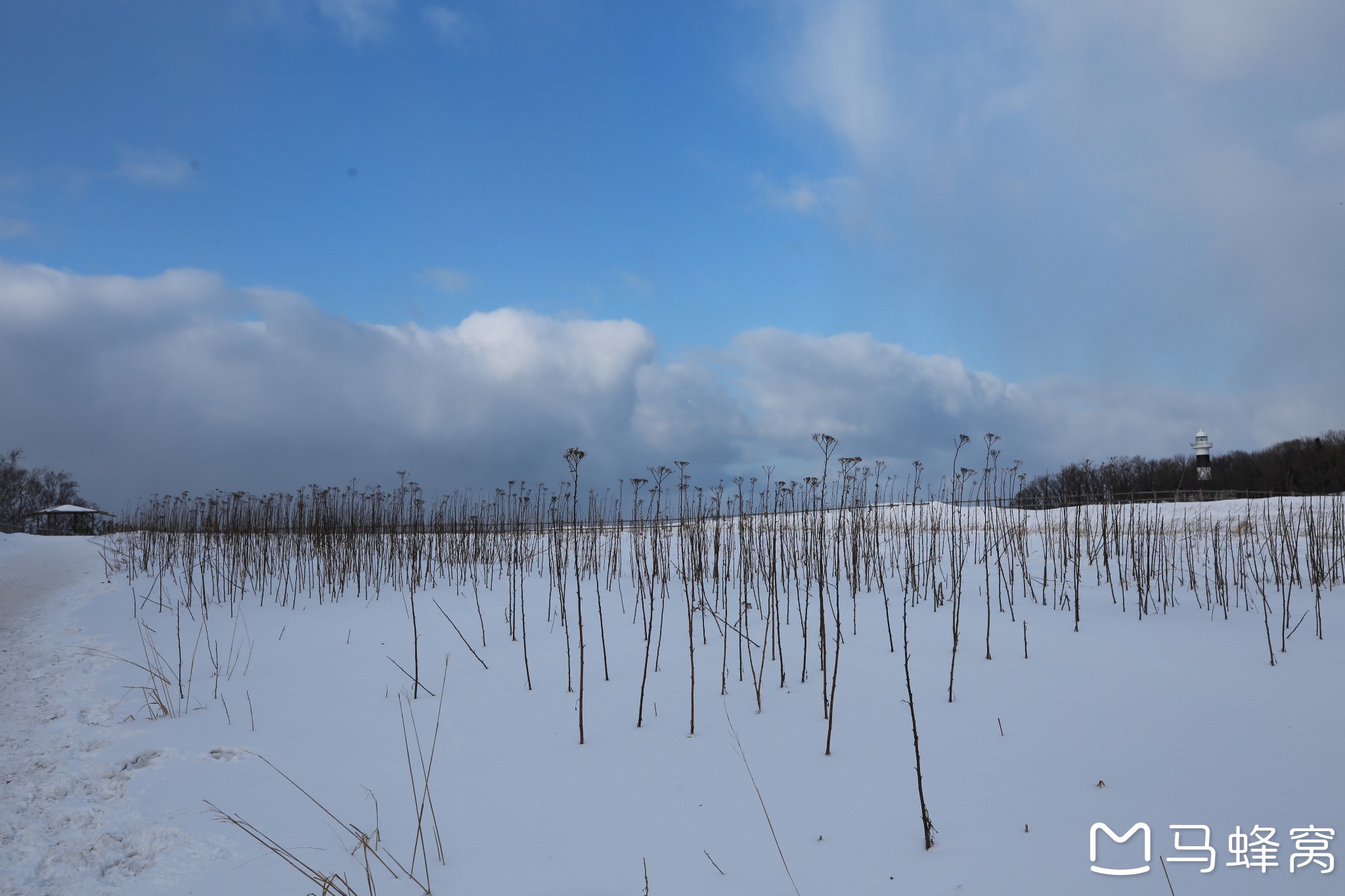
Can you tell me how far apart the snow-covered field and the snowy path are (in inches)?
0.5

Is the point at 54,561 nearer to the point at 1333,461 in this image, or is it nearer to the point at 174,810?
the point at 174,810

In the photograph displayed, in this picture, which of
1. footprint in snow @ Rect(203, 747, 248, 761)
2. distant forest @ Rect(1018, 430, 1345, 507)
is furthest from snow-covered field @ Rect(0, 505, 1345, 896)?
distant forest @ Rect(1018, 430, 1345, 507)

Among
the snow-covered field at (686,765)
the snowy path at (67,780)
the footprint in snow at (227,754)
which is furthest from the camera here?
the footprint in snow at (227,754)

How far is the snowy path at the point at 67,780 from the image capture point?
5.81 ft

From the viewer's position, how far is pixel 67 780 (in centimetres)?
232

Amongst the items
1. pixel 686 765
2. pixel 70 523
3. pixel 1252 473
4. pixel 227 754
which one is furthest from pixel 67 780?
pixel 1252 473

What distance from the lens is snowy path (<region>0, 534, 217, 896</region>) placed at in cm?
177

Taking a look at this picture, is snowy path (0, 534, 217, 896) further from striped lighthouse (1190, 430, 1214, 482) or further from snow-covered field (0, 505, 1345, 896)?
striped lighthouse (1190, 430, 1214, 482)

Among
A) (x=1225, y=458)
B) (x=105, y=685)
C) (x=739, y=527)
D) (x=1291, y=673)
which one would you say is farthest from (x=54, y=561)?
(x=1225, y=458)

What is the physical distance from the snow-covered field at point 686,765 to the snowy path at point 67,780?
12 mm

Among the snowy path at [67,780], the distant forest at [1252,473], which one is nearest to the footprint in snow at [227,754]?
the snowy path at [67,780]

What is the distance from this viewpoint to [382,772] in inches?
90.3

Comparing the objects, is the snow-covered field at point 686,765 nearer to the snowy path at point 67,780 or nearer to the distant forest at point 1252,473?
the snowy path at point 67,780

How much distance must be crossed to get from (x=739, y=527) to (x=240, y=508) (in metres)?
6.72
